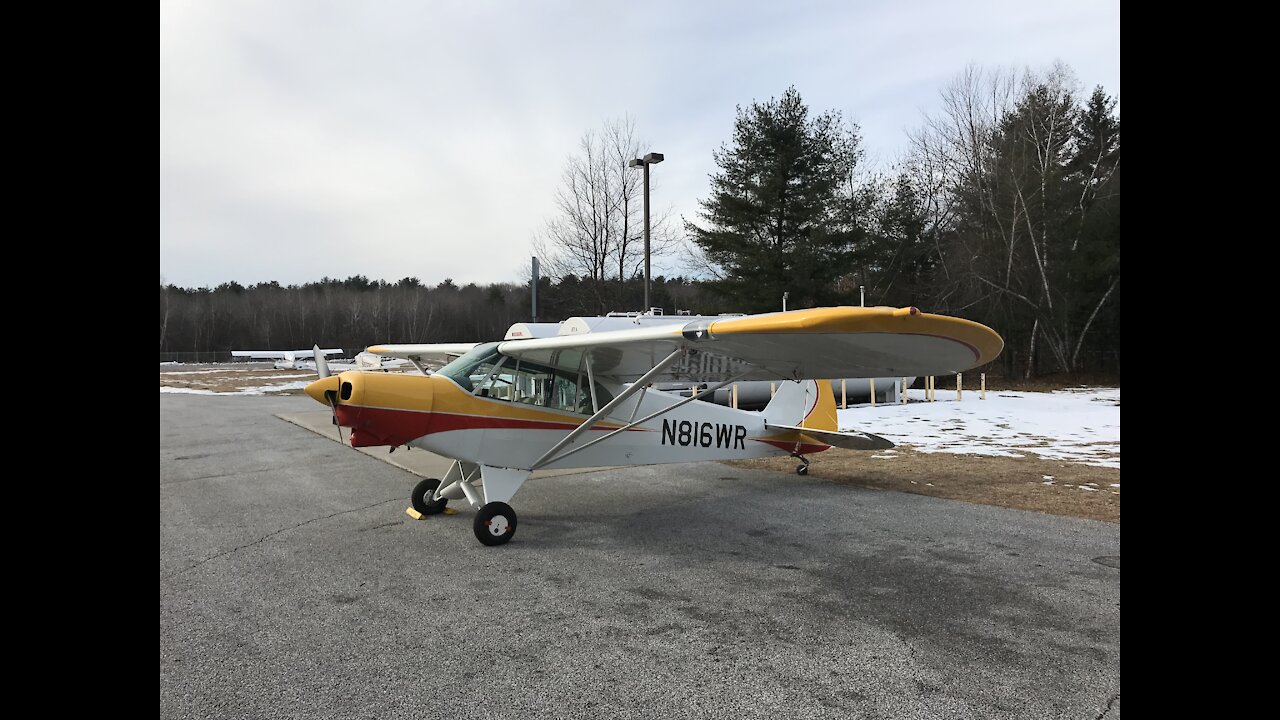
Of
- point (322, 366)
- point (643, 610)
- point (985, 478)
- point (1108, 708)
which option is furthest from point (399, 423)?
point (985, 478)

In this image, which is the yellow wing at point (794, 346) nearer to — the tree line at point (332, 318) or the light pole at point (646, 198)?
the light pole at point (646, 198)

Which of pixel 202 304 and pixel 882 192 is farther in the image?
pixel 202 304

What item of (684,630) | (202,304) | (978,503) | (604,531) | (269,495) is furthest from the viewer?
(202,304)

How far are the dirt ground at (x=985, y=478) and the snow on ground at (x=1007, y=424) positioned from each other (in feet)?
2.50

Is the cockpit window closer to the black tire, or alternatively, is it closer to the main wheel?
the main wheel

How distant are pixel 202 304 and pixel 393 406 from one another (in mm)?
88141

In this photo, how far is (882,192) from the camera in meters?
31.2

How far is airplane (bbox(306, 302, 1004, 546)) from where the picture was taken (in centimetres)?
446

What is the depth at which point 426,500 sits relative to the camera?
6.40 metres

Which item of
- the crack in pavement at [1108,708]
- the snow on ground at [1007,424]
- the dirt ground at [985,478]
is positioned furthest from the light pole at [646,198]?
the crack in pavement at [1108,708]

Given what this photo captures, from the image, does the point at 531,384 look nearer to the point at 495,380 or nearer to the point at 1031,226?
the point at 495,380

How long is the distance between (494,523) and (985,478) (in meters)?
6.39
